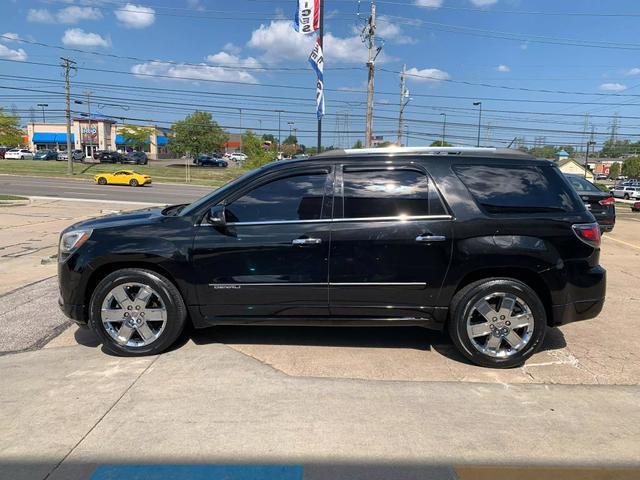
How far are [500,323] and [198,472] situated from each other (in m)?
2.69

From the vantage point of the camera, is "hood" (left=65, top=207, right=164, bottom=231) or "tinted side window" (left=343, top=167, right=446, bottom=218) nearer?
"tinted side window" (left=343, top=167, right=446, bottom=218)

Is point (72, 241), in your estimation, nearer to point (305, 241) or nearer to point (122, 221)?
point (122, 221)

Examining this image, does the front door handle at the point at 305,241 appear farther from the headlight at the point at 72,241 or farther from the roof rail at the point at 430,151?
the headlight at the point at 72,241

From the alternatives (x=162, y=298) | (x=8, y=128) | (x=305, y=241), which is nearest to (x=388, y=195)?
(x=305, y=241)

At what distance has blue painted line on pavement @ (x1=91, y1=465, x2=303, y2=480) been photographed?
264 centimetres

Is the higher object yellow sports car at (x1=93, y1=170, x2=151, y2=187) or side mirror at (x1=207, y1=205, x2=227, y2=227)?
side mirror at (x1=207, y1=205, x2=227, y2=227)

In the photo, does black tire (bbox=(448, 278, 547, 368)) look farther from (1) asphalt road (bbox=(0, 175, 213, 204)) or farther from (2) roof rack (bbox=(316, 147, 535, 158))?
(1) asphalt road (bbox=(0, 175, 213, 204))

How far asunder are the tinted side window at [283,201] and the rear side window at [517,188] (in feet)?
4.07

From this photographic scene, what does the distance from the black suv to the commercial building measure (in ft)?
303

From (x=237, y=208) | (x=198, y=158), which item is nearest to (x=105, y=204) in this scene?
(x=237, y=208)

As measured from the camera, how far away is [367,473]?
106 inches

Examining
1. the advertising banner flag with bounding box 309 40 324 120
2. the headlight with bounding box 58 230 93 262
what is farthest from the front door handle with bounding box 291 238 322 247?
the advertising banner flag with bounding box 309 40 324 120

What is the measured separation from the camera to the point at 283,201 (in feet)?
13.9

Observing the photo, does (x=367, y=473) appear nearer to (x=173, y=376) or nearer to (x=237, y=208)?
(x=173, y=376)
